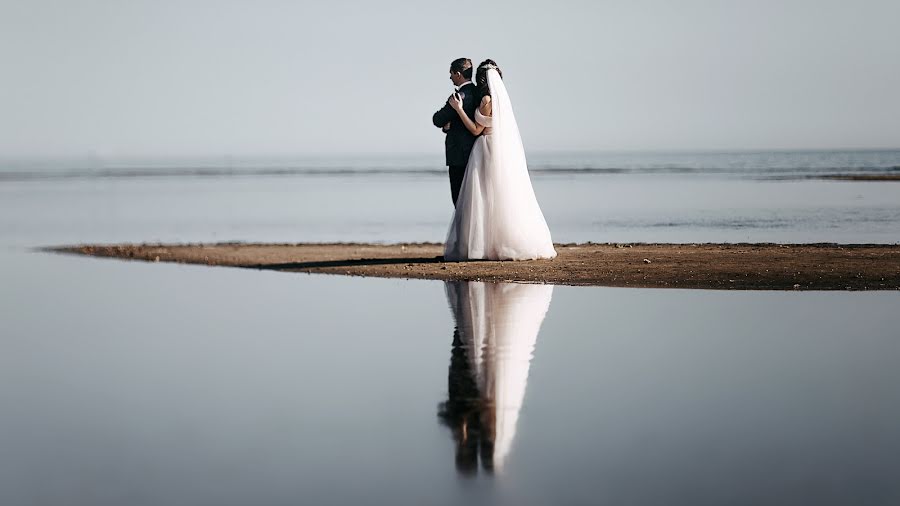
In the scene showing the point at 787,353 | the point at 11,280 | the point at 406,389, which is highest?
the point at 11,280

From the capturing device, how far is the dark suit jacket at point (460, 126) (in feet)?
53.7

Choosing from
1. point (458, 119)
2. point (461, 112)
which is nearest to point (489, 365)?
point (461, 112)

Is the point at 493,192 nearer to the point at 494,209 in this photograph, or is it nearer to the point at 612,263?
the point at 494,209

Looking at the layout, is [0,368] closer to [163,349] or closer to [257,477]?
[163,349]

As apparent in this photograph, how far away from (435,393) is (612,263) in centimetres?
895

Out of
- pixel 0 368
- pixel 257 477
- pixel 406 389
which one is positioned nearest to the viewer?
pixel 257 477

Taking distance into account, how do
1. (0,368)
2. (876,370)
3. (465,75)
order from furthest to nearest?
(465,75)
(0,368)
(876,370)

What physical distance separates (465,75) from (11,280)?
613cm

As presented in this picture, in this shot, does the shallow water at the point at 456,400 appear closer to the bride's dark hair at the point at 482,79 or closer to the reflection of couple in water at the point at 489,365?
the reflection of couple in water at the point at 489,365

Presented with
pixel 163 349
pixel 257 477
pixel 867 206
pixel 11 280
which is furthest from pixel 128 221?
pixel 257 477

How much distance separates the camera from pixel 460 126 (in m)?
16.5

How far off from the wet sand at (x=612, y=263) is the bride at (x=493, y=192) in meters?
0.31

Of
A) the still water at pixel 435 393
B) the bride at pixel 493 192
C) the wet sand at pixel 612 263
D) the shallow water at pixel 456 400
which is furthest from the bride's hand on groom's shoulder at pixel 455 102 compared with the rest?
the shallow water at pixel 456 400

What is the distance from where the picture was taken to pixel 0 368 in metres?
8.84
